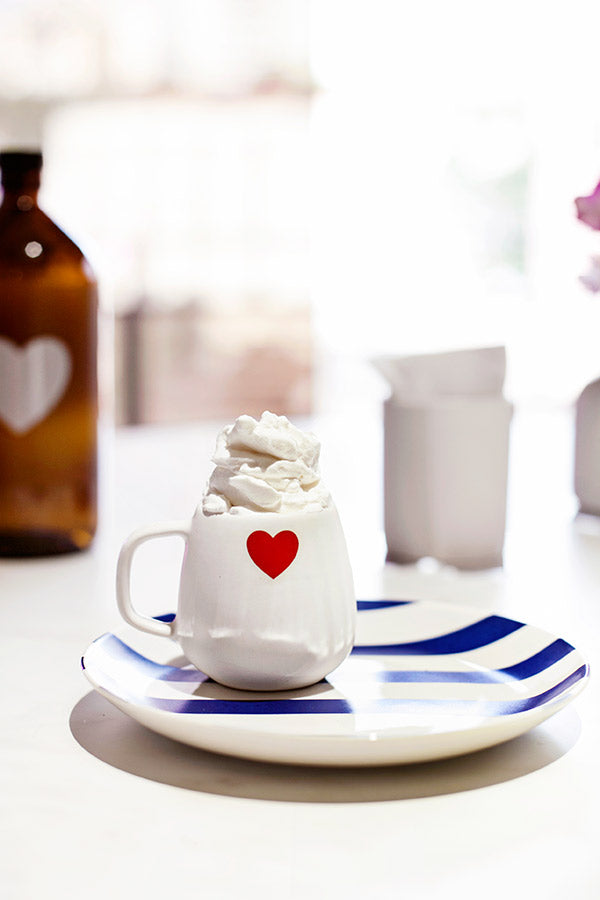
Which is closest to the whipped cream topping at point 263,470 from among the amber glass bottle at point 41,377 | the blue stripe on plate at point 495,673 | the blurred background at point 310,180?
the blue stripe on plate at point 495,673

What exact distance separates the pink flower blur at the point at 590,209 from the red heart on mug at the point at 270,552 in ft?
2.33

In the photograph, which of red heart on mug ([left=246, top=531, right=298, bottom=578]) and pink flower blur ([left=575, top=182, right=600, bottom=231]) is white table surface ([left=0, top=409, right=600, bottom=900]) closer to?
red heart on mug ([left=246, top=531, right=298, bottom=578])

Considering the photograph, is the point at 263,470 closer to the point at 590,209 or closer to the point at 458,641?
the point at 458,641

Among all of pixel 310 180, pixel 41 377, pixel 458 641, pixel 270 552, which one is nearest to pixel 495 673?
pixel 458 641

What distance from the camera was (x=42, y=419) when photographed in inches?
42.5

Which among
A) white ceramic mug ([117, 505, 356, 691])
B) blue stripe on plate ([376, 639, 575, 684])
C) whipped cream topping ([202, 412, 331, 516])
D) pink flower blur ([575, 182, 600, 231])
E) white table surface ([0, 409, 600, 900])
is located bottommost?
white table surface ([0, 409, 600, 900])

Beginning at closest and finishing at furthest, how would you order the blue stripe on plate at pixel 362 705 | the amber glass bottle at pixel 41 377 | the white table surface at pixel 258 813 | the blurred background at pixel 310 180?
the white table surface at pixel 258 813, the blue stripe on plate at pixel 362 705, the amber glass bottle at pixel 41 377, the blurred background at pixel 310 180

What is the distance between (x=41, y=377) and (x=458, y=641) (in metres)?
0.53

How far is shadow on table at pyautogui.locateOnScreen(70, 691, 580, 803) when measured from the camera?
20.9 inches

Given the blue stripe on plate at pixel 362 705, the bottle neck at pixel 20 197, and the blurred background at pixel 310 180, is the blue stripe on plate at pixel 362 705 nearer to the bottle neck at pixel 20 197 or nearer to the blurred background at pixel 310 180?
the bottle neck at pixel 20 197

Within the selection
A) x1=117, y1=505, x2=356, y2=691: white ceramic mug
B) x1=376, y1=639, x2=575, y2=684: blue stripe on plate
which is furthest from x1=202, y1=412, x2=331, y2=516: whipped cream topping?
x1=376, y1=639, x2=575, y2=684: blue stripe on plate

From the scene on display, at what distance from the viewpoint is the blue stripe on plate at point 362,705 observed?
591mm

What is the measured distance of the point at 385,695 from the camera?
24.8 inches

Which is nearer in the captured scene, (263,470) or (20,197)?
(263,470)
